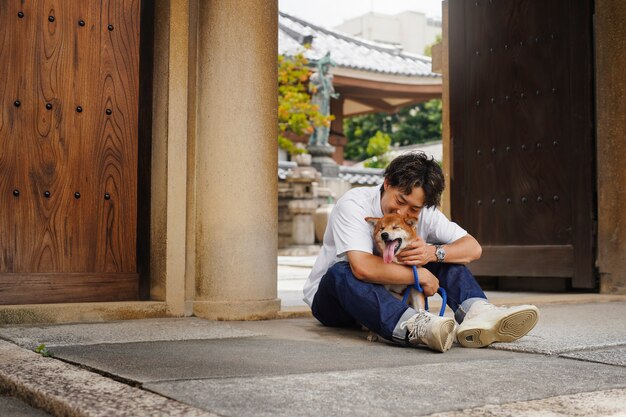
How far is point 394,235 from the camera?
3.30m

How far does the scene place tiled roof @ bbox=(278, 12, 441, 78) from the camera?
1972 centimetres

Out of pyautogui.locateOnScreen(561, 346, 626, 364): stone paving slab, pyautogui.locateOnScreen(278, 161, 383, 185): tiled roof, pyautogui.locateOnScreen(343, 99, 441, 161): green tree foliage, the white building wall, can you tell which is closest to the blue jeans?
pyautogui.locateOnScreen(561, 346, 626, 364): stone paving slab

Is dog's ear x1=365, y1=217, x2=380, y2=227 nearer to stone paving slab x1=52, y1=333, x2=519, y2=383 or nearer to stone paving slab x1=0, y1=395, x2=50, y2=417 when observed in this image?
stone paving slab x1=52, y1=333, x2=519, y2=383

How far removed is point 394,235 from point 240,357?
0.82 m

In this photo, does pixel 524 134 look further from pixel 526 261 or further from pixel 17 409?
pixel 17 409

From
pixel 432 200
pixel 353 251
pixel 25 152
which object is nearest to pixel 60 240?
pixel 25 152

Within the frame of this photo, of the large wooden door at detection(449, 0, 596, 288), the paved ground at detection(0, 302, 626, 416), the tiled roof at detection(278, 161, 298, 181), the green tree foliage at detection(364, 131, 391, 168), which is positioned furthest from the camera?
the green tree foliage at detection(364, 131, 391, 168)

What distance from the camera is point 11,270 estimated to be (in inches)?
164

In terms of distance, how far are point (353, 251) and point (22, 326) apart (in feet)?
5.74

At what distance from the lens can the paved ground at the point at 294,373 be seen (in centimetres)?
213

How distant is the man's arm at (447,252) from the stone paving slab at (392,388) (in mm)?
587

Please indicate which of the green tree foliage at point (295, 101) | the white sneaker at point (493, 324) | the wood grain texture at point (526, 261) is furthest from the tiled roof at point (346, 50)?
the white sneaker at point (493, 324)

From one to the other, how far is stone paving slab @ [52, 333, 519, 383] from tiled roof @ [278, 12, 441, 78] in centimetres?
1548

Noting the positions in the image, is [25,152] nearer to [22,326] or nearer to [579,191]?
[22,326]
